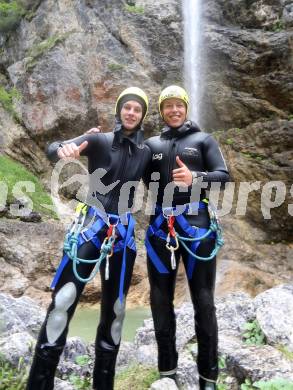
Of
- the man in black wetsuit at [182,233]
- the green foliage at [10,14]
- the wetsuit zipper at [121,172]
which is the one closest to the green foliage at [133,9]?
the green foliage at [10,14]

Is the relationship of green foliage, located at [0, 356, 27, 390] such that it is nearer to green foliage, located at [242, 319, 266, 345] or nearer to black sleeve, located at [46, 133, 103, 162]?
black sleeve, located at [46, 133, 103, 162]

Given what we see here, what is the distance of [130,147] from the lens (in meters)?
3.33

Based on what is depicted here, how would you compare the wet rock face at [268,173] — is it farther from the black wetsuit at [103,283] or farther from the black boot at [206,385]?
the black wetsuit at [103,283]

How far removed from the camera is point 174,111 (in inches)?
138

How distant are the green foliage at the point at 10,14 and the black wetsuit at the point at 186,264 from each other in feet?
47.3

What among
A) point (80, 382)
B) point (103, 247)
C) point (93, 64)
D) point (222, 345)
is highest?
point (93, 64)

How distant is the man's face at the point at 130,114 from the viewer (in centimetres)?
327

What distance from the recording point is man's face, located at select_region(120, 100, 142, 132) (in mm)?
3270

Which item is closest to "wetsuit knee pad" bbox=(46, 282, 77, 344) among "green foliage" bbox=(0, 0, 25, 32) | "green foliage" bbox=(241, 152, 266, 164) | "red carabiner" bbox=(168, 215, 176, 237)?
"red carabiner" bbox=(168, 215, 176, 237)

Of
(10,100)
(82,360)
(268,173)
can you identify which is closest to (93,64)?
(10,100)

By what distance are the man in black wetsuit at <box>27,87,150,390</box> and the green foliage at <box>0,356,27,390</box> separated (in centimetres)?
31

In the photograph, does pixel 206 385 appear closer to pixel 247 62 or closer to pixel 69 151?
pixel 69 151

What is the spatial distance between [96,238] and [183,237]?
0.72 meters

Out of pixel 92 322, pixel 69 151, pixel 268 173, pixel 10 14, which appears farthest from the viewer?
pixel 10 14
